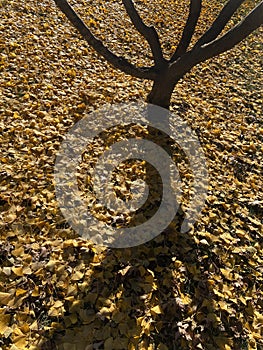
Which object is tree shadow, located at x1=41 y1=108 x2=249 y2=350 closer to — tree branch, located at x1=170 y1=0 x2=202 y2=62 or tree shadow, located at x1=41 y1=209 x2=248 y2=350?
tree shadow, located at x1=41 y1=209 x2=248 y2=350

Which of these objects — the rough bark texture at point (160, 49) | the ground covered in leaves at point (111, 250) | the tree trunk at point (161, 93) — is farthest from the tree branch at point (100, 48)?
the ground covered in leaves at point (111, 250)

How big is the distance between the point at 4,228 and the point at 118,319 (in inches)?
41.5

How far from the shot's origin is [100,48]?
3205mm

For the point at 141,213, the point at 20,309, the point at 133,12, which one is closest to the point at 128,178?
the point at 141,213

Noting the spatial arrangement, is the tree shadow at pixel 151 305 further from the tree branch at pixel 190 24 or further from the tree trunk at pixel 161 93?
the tree branch at pixel 190 24

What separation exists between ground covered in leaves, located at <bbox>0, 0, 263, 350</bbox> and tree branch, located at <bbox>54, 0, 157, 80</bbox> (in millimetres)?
597

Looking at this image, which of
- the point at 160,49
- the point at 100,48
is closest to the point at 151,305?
the point at 100,48

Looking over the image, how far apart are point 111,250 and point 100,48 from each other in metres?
1.95

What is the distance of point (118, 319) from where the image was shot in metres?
2.07

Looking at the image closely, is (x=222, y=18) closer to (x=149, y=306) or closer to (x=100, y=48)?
(x=100, y=48)

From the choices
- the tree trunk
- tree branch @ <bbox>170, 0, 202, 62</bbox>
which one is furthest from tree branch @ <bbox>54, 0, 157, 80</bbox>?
tree branch @ <bbox>170, 0, 202, 62</bbox>

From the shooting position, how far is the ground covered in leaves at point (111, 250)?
206 centimetres

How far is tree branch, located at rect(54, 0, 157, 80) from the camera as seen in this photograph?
9.83 ft

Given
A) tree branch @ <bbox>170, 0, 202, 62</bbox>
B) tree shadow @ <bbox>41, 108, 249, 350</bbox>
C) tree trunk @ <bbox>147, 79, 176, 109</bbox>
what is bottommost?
tree shadow @ <bbox>41, 108, 249, 350</bbox>
